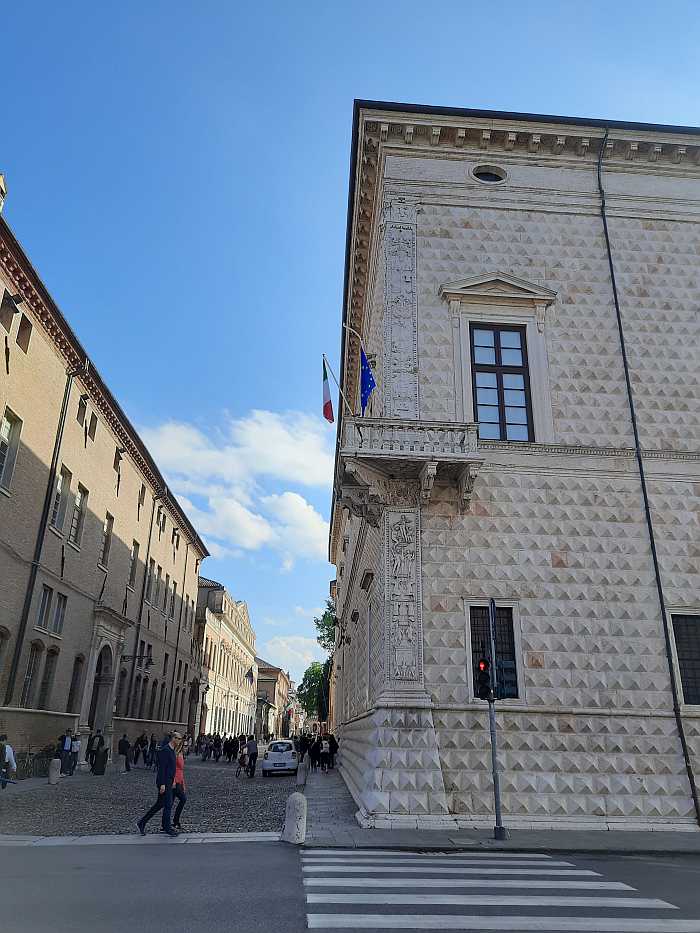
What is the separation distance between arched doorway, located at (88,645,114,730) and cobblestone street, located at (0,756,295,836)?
571cm

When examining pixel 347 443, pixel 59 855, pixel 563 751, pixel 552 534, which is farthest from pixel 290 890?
pixel 552 534

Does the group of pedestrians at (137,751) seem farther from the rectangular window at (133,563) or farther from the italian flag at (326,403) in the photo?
the italian flag at (326,403)

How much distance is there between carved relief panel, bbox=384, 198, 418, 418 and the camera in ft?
53.4

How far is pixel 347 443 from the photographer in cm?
1463

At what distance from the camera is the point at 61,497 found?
26.7 metres

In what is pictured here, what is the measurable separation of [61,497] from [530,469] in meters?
18.6

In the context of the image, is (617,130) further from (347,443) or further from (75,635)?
(75,635)

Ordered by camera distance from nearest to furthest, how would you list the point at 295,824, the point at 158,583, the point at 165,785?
the point at 295,824
the point at 165,785
the point at 158,583

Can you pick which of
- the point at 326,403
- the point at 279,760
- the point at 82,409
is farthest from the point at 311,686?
the point at 326,403

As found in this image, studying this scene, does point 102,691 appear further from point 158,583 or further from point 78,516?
point 158,583

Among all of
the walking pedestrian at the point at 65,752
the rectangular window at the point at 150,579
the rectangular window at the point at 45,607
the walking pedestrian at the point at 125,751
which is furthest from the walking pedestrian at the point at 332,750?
the rectangular window at the point at 45,607

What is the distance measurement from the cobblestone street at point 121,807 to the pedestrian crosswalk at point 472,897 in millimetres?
4334

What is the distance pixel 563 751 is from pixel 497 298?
10457 millimetres

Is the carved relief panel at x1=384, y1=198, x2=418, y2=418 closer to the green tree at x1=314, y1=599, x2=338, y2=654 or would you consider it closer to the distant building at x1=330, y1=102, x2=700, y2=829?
the distant building at x1=330, y1=102, x2=700, y2=829
